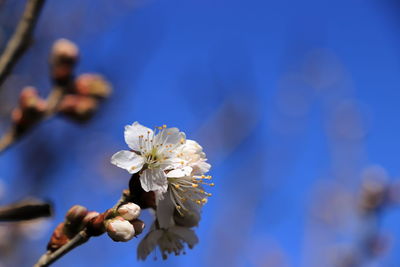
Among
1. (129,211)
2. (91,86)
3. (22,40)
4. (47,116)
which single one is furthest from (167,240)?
(91,86)

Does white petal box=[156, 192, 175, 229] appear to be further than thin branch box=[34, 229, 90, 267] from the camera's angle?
Yes

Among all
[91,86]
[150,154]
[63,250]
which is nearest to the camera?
[63,250]

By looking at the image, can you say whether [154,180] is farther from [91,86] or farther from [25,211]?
[91,86]

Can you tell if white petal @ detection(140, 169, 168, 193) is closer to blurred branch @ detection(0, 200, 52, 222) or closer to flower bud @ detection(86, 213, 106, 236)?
flower bud @ detection(86, 213, 106, 236)

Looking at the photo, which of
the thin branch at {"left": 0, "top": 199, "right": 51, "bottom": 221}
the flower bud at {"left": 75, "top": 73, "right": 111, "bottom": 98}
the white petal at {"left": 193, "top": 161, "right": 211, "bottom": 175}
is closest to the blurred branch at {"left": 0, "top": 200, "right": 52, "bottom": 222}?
the thin branch at {"left": 0, "top": 199, "right": 51, "bottom": 221}

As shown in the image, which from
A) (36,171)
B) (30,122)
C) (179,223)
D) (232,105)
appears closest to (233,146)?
(232,105)

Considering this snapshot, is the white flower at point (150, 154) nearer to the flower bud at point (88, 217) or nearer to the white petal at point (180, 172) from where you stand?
the white petal at point (180, 172)

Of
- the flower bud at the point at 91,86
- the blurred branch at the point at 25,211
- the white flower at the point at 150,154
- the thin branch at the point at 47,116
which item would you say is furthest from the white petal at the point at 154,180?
the flower bud at the point at 91,86
